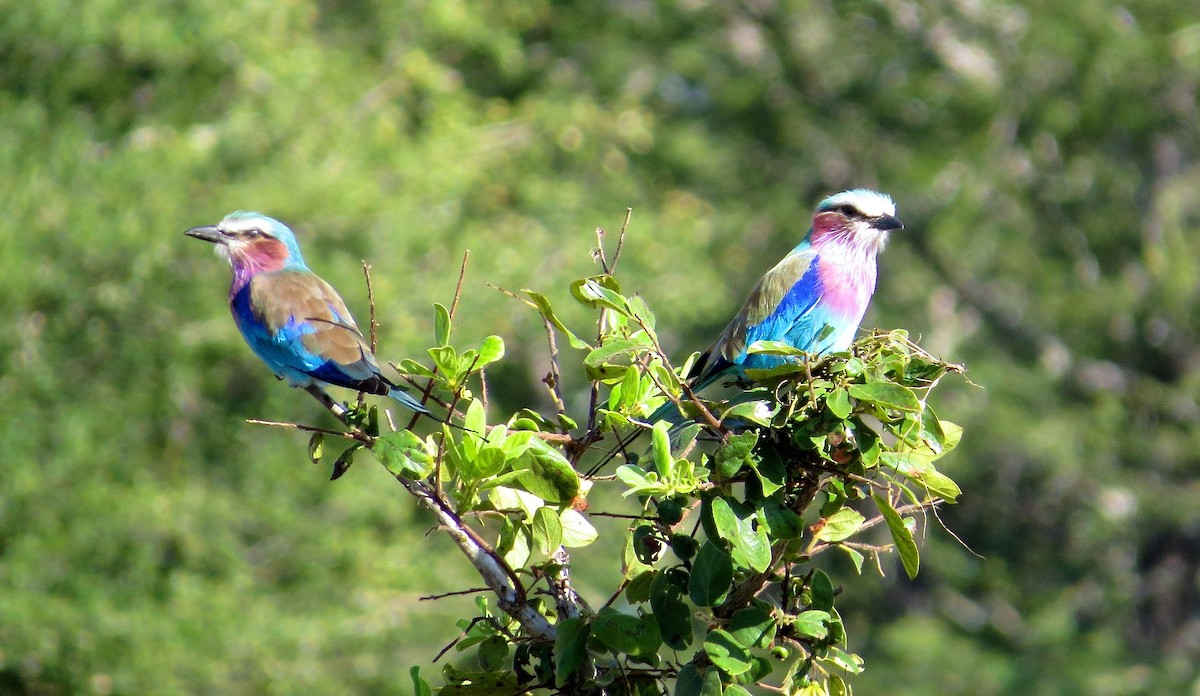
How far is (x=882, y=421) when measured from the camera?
7.12 feet

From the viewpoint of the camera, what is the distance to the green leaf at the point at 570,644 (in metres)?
2.13

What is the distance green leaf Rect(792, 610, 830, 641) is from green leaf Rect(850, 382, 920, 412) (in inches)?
13.9

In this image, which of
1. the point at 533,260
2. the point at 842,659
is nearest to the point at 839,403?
the point at 842,659

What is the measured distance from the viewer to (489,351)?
2.35 metres

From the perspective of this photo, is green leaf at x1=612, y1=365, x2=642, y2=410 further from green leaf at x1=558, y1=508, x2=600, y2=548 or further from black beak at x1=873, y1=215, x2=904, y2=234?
black beak at x1=873, y1=215, x2=904, y2=234

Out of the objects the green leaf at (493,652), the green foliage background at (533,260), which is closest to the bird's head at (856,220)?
the green leaf at (493,652)

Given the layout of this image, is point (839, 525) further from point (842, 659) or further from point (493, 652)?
point (493, 652)

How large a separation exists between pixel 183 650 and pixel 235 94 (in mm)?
4202

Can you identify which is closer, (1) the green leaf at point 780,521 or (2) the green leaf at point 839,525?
(1) the green leaf at point 780,521

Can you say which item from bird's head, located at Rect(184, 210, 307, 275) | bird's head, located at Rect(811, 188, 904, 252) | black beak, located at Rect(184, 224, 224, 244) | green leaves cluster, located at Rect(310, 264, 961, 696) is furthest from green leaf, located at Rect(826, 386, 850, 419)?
black beak, located at Rect(184, 224, 224, 244)

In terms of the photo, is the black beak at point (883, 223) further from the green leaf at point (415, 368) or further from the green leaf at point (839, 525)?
the green leaf at point (415, 368)

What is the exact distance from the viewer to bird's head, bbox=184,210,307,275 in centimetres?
458

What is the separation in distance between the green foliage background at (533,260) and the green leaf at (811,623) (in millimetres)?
7441

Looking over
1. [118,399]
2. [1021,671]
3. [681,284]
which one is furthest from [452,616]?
[1021,671]
